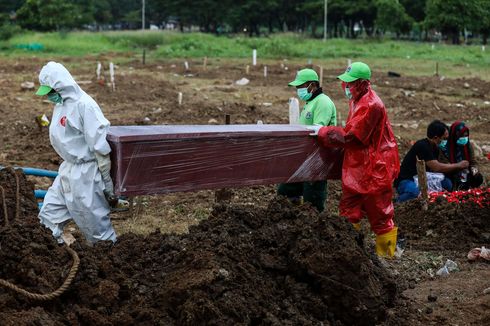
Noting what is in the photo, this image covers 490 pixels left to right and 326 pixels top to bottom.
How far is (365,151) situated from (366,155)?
Answer: 0.04 meters

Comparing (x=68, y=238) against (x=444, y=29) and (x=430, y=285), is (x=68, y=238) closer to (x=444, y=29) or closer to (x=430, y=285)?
(x=430, y=285)

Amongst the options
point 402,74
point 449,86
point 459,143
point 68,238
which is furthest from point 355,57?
A: point 68,238

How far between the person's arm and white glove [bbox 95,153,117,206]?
4164mm

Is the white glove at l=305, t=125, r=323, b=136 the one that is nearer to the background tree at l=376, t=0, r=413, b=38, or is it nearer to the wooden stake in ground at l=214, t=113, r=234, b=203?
the wooden stake in ground at l=214, t=113, r=234, b=203

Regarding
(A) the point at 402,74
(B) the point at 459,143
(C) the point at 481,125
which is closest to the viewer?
(B) the point at 459,143

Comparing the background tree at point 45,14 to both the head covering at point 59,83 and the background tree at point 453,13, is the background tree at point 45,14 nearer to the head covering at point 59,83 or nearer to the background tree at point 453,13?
the background tree at point 453,13

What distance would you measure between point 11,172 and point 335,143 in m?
2.93

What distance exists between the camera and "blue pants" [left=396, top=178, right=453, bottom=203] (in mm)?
8953

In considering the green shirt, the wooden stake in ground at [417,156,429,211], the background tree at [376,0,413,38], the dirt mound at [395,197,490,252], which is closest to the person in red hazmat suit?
the green shirt

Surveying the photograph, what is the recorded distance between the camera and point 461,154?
916 cm

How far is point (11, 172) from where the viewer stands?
6.98 metres

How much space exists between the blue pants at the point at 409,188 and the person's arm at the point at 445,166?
0.74 ft

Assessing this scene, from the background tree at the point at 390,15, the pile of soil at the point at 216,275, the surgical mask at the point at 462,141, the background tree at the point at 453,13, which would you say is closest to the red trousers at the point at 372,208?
the pile of soil at the point at 216,275

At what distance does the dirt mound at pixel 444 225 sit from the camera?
25.4 feet
